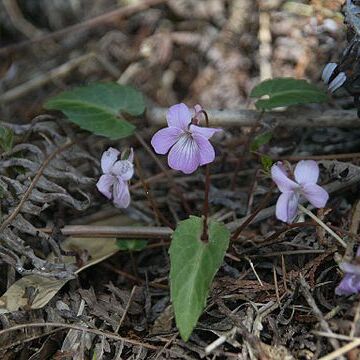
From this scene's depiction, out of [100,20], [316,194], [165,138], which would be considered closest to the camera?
[316,194]

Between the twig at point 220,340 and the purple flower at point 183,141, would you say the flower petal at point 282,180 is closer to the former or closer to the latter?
the purple flower at point 183,141

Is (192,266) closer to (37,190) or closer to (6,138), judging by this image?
(37,190)

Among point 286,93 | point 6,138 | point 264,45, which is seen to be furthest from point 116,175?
point 264,45

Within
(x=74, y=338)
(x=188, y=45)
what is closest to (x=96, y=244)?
(x=74, y=338)

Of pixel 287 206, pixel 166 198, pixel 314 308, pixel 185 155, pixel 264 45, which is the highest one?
pixel 185 155

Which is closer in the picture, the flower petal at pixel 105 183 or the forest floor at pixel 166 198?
the forest floor at pixel 166 198

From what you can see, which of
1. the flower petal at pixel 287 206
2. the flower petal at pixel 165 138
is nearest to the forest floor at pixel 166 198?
the flower petal at pixel 287 206

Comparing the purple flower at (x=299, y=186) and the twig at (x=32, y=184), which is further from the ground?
the purple flower at (x=299, y=186)
